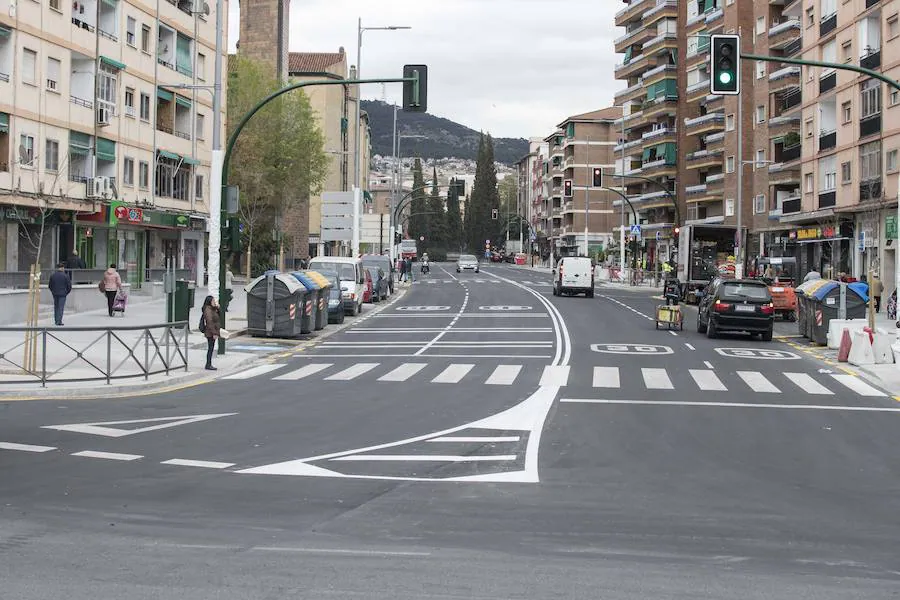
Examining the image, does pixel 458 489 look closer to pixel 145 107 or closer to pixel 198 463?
pixel 198 463

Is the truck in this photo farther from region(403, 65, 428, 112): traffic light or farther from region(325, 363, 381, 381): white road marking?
region(325, 363, 381, 381): white road marking

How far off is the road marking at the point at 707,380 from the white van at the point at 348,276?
18.7 m

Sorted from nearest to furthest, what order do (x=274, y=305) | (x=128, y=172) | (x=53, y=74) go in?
(x=274, y=305) → (x=53, y=74) → (x=128, y=172)

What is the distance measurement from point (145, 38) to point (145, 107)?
293cm

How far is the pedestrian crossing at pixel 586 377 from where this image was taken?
744 inches

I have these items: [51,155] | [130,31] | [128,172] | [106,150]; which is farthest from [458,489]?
[130,31]

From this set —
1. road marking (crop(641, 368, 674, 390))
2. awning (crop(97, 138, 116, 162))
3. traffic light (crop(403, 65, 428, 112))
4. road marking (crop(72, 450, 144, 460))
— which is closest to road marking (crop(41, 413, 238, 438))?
road marking (crop(72, 450, 144, 460))

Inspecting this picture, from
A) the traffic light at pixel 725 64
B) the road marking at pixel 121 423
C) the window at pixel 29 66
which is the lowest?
the road marking at pixel 121 423

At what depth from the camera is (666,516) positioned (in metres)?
8.53

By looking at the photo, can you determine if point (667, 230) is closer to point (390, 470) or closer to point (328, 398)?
point (328, 398)

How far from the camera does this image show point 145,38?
45969 mm

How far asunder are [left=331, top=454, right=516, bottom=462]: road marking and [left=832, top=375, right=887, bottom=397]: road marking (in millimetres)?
9658

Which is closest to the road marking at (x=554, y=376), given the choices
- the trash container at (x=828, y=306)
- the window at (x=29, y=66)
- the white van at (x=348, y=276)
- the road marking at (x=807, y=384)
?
the road marking at (x=807, y=384)

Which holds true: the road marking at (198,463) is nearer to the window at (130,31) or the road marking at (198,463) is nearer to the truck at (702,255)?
the window at (130,31)
